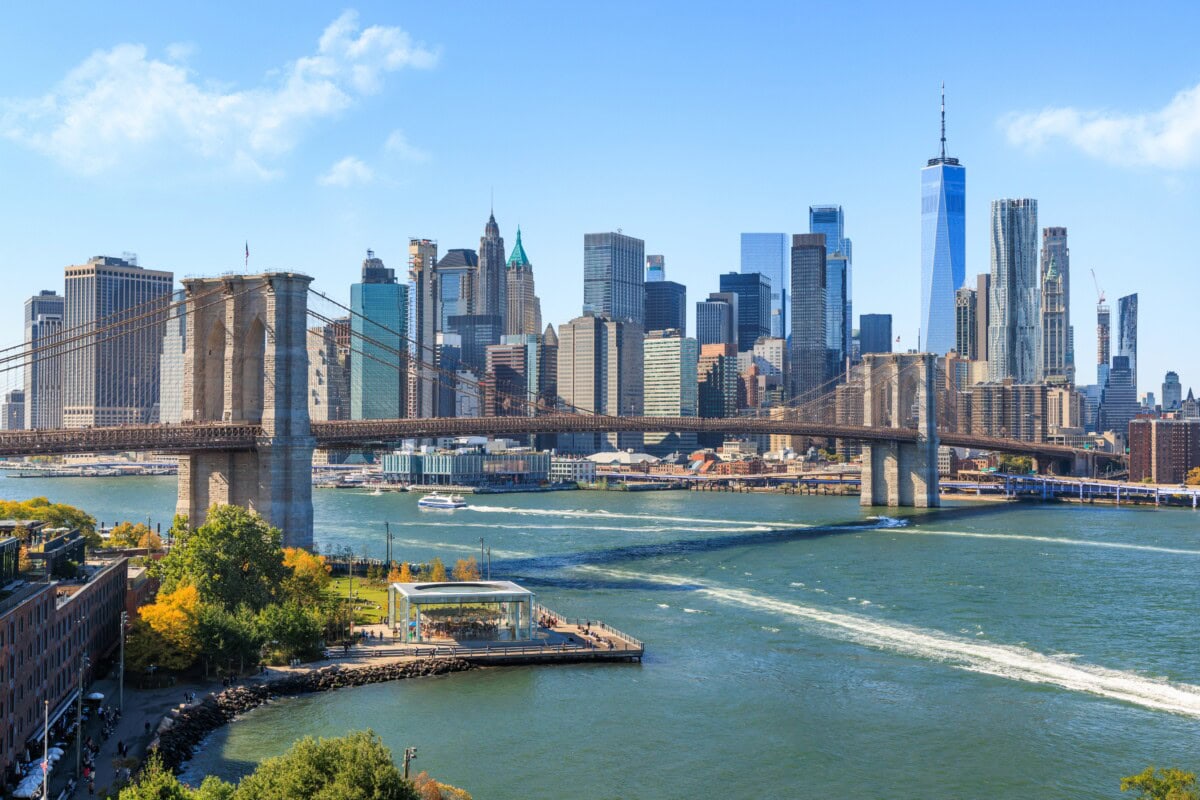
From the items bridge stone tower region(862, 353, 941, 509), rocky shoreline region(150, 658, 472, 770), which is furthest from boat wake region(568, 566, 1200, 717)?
bridge stone tower region(862, 353, 941, 509)

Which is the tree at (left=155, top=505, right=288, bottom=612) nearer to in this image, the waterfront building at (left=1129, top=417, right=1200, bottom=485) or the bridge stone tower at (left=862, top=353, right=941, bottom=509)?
the bridge stone tower at (left=862, top=353, right=941, bottom=509)

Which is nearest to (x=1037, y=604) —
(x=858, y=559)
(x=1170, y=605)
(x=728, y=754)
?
(x=1170, y=605)

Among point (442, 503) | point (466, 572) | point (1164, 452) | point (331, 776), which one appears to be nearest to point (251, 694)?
point (331, 776)

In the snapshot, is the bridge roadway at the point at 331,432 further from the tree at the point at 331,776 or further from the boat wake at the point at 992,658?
the tree at the point at 331,776

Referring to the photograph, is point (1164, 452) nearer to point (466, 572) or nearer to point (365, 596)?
point (466, 572)

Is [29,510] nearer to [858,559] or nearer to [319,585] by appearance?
[319,585]

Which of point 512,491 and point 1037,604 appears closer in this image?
point 1037,604
